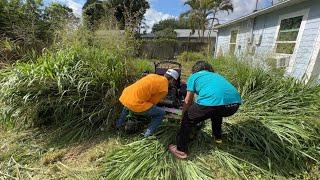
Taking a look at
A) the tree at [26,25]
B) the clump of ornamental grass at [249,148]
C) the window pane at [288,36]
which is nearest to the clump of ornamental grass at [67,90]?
the clump of ornamental grass at [249,148]

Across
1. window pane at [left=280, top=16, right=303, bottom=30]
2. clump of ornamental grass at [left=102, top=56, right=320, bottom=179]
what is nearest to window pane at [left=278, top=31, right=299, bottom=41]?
window pane at [left=280, top=16, right=303, bottom=30]

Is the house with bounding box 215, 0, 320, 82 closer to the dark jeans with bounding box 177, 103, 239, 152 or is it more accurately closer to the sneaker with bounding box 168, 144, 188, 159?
the dark jeans with bounding box 177, 103, 239, 152

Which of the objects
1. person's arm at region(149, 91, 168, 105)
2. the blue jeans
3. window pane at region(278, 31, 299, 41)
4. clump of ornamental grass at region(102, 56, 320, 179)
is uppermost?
window pane at region(278, 31, 299, 41)

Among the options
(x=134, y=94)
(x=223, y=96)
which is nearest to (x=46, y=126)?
(x=134, y=94)

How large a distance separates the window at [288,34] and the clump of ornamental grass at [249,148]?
9.30 ft

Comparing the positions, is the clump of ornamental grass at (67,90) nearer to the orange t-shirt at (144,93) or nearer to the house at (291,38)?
the orange t-shirt at (144,93)

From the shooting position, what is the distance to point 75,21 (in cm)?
453

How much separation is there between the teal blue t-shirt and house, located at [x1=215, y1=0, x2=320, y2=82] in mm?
2459

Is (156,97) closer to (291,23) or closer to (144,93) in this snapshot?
(144,93)

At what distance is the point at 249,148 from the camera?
11.1ft

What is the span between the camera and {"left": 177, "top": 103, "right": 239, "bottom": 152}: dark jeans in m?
2.93

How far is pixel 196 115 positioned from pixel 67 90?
190 centimetres

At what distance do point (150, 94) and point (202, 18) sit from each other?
66.2 feet

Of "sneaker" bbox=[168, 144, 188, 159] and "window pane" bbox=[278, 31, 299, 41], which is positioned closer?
"sneaker" bbox=[168, 144, 188, 159]
